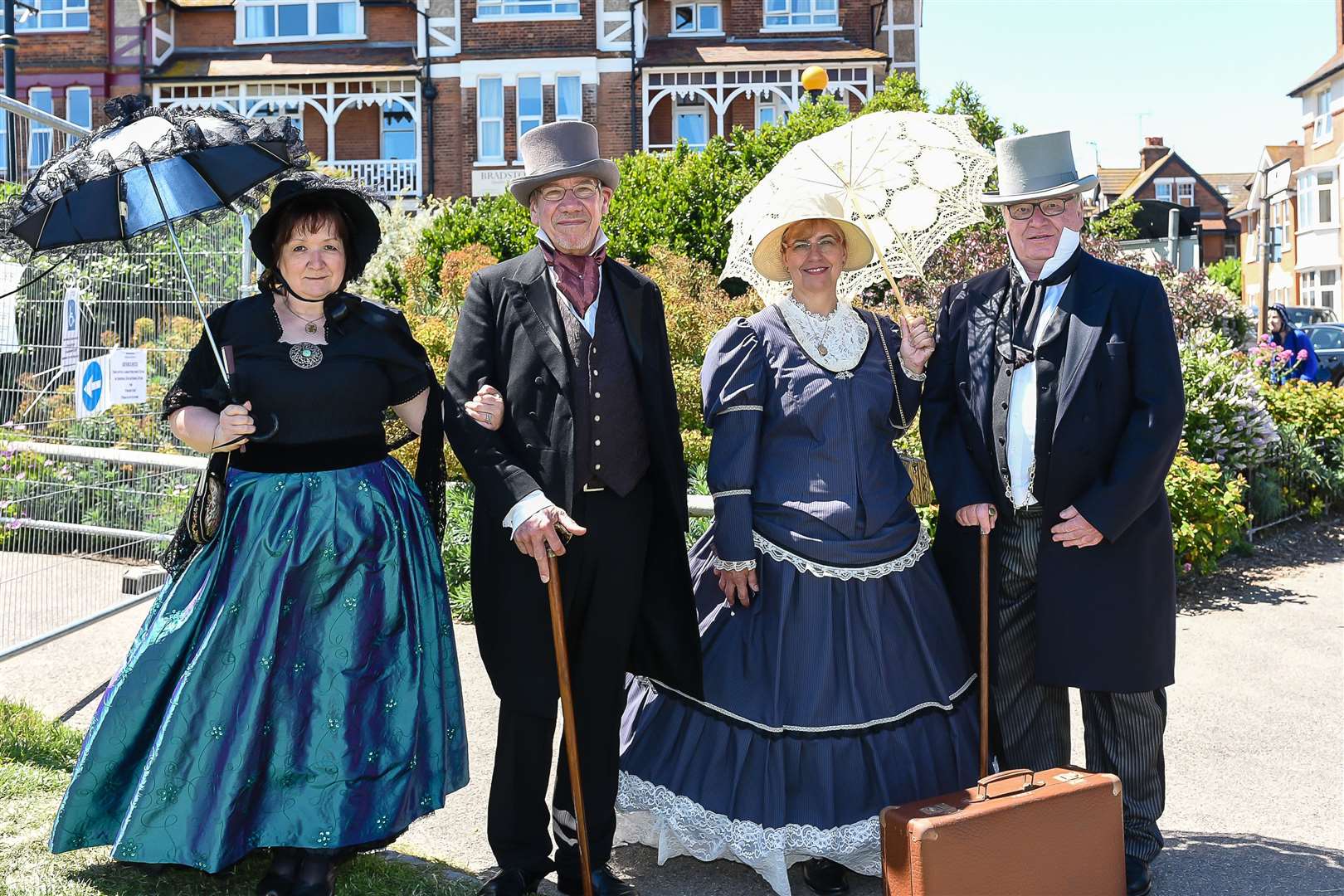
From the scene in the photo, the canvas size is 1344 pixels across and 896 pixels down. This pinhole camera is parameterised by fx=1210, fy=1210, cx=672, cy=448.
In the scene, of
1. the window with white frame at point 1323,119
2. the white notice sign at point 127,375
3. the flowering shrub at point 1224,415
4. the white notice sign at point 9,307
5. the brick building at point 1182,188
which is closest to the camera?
the white notice sign at point 9,307

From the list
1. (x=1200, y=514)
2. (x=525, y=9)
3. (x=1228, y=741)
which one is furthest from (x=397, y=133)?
(x=1228, y=741)

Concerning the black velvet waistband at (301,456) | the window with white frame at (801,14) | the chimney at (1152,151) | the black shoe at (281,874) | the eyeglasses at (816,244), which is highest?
the chimney at (1152,151)

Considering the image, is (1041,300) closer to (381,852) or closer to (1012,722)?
(1012,722)

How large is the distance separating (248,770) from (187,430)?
923 mm

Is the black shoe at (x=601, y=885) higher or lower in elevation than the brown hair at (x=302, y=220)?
lower

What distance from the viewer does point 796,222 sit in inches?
144

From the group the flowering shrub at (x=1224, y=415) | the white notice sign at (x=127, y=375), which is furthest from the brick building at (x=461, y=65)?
the white notice sign at (x=127, y=375)

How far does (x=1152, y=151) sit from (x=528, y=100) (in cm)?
3814

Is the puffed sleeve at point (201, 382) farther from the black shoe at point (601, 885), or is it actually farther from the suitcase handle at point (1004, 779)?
the suitcase handle at point (1004, 779)

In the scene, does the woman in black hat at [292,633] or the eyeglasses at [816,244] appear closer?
the woman in black hat at [292,633]

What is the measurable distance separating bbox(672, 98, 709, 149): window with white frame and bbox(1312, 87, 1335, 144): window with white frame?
24.8 meters

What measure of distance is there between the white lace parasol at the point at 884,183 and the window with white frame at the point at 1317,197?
4171 centimetres

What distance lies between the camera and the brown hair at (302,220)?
3.36 metres

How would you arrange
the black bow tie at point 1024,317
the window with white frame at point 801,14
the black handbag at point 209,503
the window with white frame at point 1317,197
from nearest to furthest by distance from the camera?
the black handbag at point 209,503
the black bow tie at point 1024,317
the window with white frame at point 801,14
the window with white frame at point 1317,197
